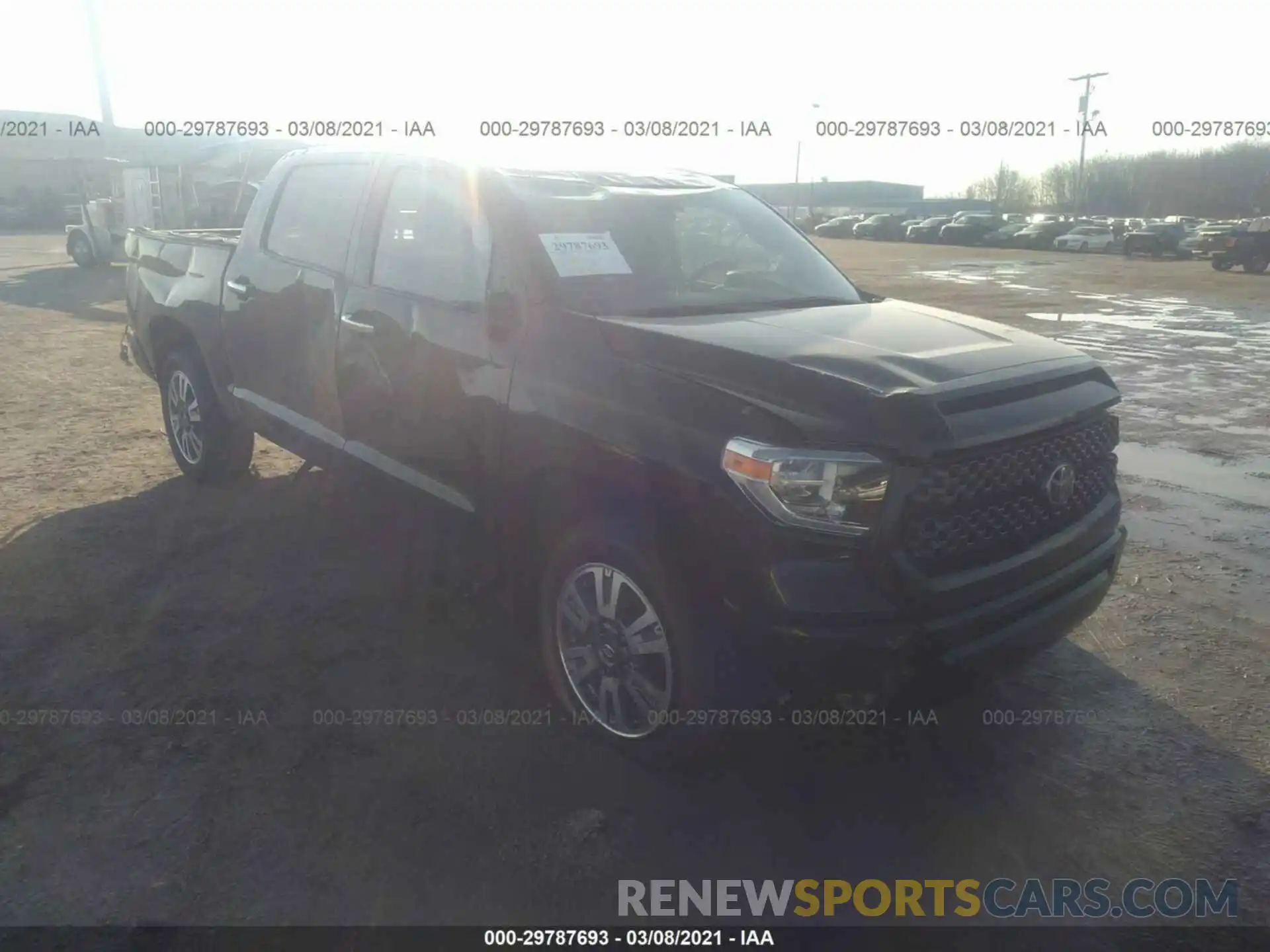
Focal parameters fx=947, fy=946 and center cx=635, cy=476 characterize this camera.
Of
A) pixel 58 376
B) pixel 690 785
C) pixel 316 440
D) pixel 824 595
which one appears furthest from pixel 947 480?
pixel 58 376

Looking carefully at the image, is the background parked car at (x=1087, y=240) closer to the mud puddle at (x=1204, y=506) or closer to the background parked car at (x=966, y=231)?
the background parked car at (x=966, y=231)

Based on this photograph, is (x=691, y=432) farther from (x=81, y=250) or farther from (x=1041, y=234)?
(x=1041, y=234)

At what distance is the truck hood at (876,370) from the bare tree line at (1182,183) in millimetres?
63594

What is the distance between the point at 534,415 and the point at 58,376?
8.27m

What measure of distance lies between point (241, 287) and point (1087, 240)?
3930 centimetres

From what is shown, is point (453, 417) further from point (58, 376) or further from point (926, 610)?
point (58, 376)

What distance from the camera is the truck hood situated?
2598mm

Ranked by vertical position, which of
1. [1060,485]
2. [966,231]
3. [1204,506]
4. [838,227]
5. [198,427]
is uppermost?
[838,227]

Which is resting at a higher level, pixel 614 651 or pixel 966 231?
pixel 966 231

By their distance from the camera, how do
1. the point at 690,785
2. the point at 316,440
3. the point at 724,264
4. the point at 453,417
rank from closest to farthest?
the point at 690,785 < the point at 453,417 < the point at 724,264 < the point at 316,440

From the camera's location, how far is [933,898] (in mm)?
2621

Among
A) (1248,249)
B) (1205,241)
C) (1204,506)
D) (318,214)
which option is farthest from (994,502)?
(1205,241)

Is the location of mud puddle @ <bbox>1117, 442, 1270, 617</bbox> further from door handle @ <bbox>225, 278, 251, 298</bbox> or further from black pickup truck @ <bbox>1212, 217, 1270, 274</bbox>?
black pickup truck @ <bbox>1212, 217, 1270, 274</bbox>

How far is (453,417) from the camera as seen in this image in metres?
3.56
